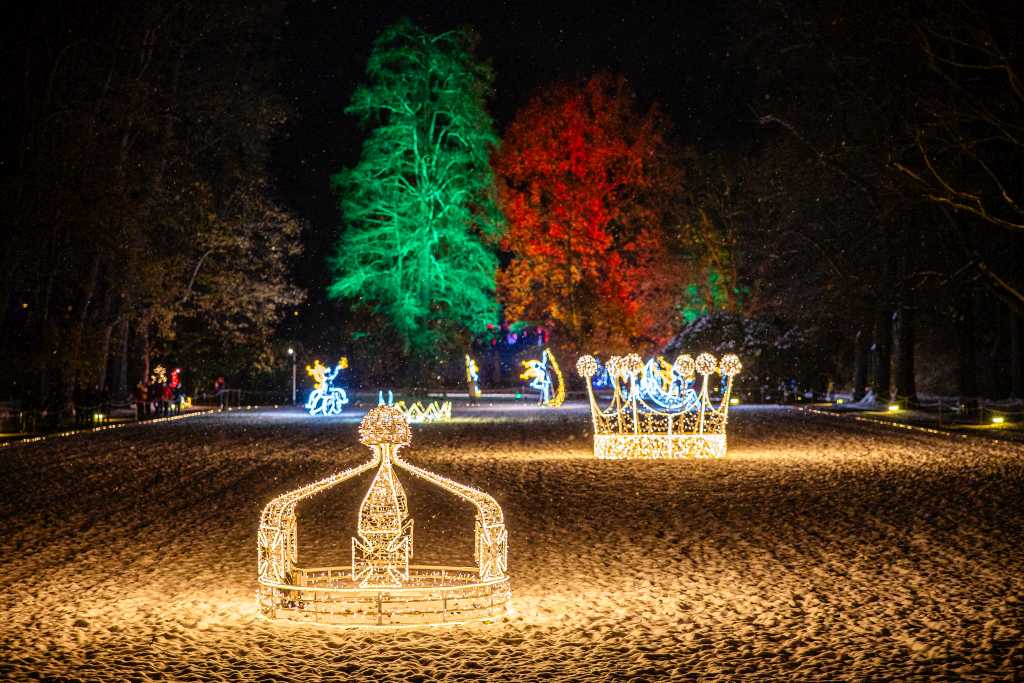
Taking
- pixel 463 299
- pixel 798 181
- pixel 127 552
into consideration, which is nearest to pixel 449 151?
pixel 463 299

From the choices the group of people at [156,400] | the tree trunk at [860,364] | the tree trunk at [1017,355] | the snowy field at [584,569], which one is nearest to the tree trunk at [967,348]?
the tree trunk at [1017,355]

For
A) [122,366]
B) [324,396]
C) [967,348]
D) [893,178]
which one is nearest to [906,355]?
[967,348]

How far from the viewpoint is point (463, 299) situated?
46.4 m

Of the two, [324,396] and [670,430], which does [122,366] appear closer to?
[324,396]

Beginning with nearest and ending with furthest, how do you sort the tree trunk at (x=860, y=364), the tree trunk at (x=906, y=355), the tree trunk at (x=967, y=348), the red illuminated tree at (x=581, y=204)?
the tree trunk at (x=967, y=348), the tree trunk at (x=906, y=355), the tree trunk at (x=860, y=364), the red illuminated tree at (x=581, y=204)

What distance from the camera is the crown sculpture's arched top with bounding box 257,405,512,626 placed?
27.0 ft

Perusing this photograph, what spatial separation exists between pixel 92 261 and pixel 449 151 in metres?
16.2

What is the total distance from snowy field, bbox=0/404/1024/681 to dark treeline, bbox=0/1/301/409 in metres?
10.7

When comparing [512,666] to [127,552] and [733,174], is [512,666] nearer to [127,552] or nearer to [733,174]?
[127,552]

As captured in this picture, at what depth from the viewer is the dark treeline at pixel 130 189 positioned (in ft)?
93.9

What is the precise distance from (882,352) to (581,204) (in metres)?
14.6

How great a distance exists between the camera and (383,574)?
903 cm

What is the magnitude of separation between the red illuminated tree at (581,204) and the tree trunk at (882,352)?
12.0m

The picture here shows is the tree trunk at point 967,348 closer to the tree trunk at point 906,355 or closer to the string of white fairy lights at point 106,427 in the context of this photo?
the tree trunk at point 906,355
